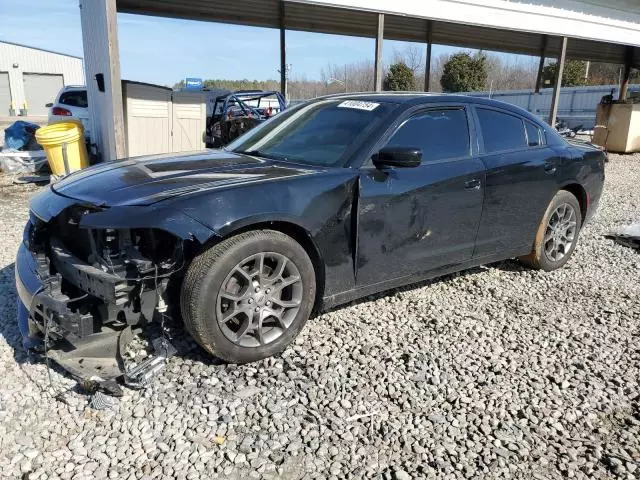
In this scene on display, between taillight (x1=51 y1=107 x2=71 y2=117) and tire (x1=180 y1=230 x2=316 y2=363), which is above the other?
taillight (x1=51 y1=107 x2=71 y2=117)

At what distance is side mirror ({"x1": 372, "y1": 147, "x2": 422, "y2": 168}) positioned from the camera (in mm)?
3344

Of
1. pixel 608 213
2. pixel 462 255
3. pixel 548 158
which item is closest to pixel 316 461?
pixel 462 255

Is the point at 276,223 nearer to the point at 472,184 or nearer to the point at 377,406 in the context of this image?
the point at 377,406

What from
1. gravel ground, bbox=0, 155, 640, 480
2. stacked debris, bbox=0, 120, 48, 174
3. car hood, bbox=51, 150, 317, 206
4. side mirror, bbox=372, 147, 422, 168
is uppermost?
side mirror, bbox=372, 147, 422, 168

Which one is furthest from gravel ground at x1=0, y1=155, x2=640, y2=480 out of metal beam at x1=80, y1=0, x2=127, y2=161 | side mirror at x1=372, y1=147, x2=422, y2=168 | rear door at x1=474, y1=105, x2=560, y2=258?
metal beam at x1=80, y1=0, x2=127, y2=161

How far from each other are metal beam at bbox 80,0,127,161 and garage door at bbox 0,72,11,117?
3272 centimetres

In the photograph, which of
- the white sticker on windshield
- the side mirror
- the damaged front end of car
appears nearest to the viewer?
the damaged front end of car

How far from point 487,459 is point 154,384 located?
1.76 m

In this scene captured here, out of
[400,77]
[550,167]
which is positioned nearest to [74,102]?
[550,167]

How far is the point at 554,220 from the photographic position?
15.8 ft

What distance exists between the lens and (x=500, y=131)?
14.4ft

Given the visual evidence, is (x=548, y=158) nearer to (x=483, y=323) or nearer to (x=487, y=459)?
(x=483, y=323)

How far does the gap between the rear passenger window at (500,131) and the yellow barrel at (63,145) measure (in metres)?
7.11

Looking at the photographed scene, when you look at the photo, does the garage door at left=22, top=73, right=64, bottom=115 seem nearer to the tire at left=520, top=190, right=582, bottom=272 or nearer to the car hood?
the car hood
